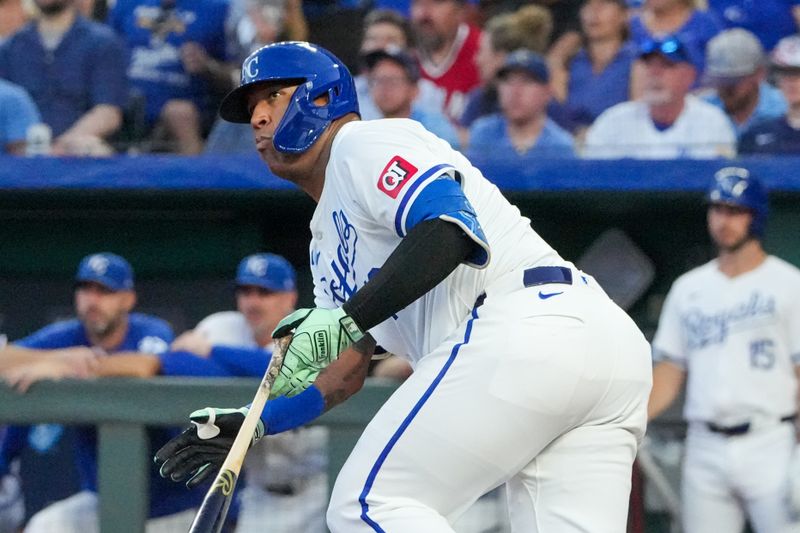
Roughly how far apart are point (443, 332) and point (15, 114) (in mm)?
4181

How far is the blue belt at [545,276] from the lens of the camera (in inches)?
122

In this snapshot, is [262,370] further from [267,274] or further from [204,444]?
[204,444]

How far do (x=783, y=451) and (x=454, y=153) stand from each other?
106 inches

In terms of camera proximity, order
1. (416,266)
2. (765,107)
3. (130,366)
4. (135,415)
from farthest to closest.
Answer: (765,107)
(130,366)
(135,415)
(416,266)

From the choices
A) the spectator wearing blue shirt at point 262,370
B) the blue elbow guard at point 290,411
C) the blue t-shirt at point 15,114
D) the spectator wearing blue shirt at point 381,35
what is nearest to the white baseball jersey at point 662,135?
the spectator wearing blue shirt at point 381,35

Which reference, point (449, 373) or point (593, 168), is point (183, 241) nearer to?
point (593, 168)

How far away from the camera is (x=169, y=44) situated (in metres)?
7.36

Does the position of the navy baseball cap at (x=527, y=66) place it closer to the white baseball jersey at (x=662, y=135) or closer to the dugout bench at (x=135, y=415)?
the white baseball jersey at (x=662, y=135)

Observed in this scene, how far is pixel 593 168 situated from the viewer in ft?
20.2

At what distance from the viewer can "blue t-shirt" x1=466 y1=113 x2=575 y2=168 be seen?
623 cm

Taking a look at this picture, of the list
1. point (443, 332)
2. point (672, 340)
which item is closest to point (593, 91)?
point (672, 340)

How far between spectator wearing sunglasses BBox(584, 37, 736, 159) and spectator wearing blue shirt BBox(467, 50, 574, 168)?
0.21 meters

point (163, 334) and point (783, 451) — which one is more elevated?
point (163, 334)

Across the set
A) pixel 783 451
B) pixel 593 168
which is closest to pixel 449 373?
pixel 783 451
